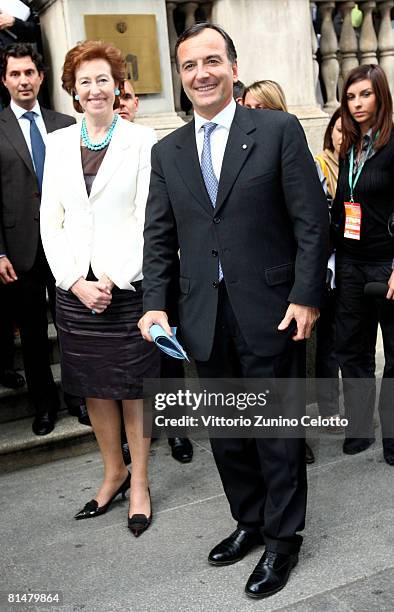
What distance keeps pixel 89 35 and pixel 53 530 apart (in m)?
3.74

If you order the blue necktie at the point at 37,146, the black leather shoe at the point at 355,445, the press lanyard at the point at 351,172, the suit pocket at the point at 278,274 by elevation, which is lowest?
the black leather shoe at the point at 355,445

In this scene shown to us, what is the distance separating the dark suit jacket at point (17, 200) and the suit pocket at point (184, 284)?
1.76 meters

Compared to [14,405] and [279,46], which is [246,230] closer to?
[14,405]

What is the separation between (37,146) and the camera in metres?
4.88

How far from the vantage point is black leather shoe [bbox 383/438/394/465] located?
453 centimetres

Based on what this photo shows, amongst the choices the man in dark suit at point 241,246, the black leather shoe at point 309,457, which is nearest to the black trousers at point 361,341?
the black leather shoe at point 309,457

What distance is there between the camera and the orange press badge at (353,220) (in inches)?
174

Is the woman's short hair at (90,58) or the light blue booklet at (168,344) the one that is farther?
the woman's short hair at (90,58)

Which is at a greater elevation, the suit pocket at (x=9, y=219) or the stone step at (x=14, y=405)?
the suit pocket at (x=9, y=219)

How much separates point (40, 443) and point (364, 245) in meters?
2.19

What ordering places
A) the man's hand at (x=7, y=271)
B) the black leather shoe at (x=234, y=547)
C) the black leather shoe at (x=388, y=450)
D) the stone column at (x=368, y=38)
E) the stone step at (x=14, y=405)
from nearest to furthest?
the black leather shoe at (x=234, y=547), the black leather shoe at (x=388, y=450), the man's hand at (x=7, y=271), the stone step at (x=14, y=405), the stone column at (x=368, y=38)

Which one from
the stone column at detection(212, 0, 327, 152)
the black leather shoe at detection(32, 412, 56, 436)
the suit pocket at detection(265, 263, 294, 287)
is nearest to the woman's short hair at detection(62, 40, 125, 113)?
the suit pocket at detection(265, 263, 294, 287)

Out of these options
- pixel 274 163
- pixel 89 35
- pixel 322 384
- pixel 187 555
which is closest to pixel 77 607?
pixel 187 555

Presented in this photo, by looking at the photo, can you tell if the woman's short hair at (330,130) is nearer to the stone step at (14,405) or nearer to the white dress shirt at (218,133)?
the white dress shirt at (218,133)
